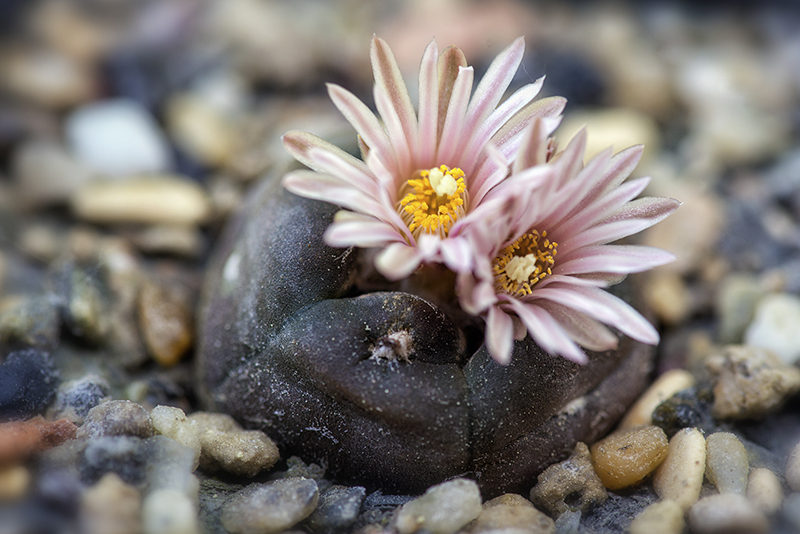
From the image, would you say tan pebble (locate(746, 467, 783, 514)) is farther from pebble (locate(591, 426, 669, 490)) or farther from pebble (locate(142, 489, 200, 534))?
pebble (locate(142, 489, 200, 534))

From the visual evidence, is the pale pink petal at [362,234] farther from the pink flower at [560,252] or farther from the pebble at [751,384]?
the pebble at [751,384]

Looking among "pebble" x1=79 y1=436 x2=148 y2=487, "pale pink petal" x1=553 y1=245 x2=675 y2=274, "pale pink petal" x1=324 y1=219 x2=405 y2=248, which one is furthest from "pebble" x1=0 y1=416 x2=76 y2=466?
"pale pink petal" x1=553 y1=245 x2=675 y2=274

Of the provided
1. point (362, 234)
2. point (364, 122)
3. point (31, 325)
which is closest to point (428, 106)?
point (364, 122)

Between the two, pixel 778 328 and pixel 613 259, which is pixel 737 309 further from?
pixel 613 259

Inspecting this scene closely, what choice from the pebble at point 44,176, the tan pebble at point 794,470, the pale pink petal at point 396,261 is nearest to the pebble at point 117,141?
the pebble at point 44,176

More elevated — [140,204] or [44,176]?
[44,176]

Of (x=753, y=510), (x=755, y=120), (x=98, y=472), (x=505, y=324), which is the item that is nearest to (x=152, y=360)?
(x=98, y=472)
